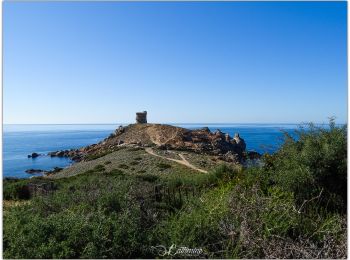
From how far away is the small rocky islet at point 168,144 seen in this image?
853cm

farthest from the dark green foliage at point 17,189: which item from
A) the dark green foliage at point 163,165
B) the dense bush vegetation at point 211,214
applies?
the dark green foliage at point 163,165

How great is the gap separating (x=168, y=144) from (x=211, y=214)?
3.07 meters

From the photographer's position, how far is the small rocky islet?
8.53 metres

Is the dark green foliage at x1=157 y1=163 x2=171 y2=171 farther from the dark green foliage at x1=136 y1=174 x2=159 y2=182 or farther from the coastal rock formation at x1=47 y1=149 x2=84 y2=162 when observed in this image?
the coastal rock formation at x1=47 y1=149 x2=84 y2=162

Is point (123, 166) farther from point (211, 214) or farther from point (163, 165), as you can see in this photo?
point (211, 214)

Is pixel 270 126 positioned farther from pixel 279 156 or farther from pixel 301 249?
pixel 301 249

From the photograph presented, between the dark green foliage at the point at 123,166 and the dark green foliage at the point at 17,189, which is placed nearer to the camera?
the dark green foliage at the point at 17,189

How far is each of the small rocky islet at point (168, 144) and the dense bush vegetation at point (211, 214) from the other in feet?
1.51

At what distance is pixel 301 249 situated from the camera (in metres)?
5.27

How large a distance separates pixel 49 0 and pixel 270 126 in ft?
14.8

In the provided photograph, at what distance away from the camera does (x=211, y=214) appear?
603 centimetres

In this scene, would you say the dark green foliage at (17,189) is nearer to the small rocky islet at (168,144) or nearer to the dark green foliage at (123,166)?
the small rocky islet at (168,144)

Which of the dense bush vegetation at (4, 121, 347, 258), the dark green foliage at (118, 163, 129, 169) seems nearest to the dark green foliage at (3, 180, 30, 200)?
the dense bush vegetation at (4, 121, 347, 258)

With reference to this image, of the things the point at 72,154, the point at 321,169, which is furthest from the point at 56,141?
the point at 321,169
